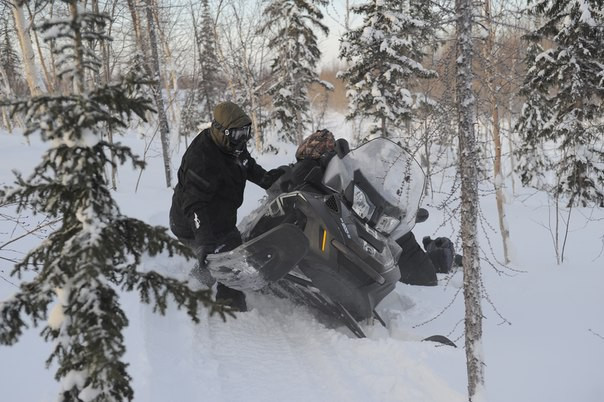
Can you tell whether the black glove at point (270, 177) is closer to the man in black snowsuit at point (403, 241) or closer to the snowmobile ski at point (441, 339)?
the man in black snowsuit at point (403, 241)

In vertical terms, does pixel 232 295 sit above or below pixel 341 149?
below

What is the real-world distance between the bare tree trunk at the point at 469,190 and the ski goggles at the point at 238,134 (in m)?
2.05

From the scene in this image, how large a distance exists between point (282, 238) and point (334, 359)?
1126 mm

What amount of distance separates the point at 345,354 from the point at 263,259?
3.55 feet

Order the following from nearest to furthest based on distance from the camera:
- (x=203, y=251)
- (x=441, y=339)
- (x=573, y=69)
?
(x=203, y=251) < (x=441, y=339) < (x=573, y=69)

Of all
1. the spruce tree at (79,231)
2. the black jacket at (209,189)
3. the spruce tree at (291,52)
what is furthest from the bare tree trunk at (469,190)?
the spruce tree at (291,52)

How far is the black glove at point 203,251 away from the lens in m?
3.90

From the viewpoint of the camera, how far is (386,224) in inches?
167

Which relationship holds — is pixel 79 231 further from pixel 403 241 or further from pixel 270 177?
pixel 403 241

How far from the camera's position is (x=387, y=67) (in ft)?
50.1

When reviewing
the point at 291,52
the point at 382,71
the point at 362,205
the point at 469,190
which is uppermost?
the point at 291,52

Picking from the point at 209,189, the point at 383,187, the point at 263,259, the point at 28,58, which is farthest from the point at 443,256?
the point at 28,58

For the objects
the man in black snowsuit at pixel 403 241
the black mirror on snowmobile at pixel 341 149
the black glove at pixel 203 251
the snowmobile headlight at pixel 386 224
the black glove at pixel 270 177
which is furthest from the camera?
the black glove at pixel 270 177

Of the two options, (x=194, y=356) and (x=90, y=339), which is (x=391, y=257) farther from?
(x=90, y=339)
